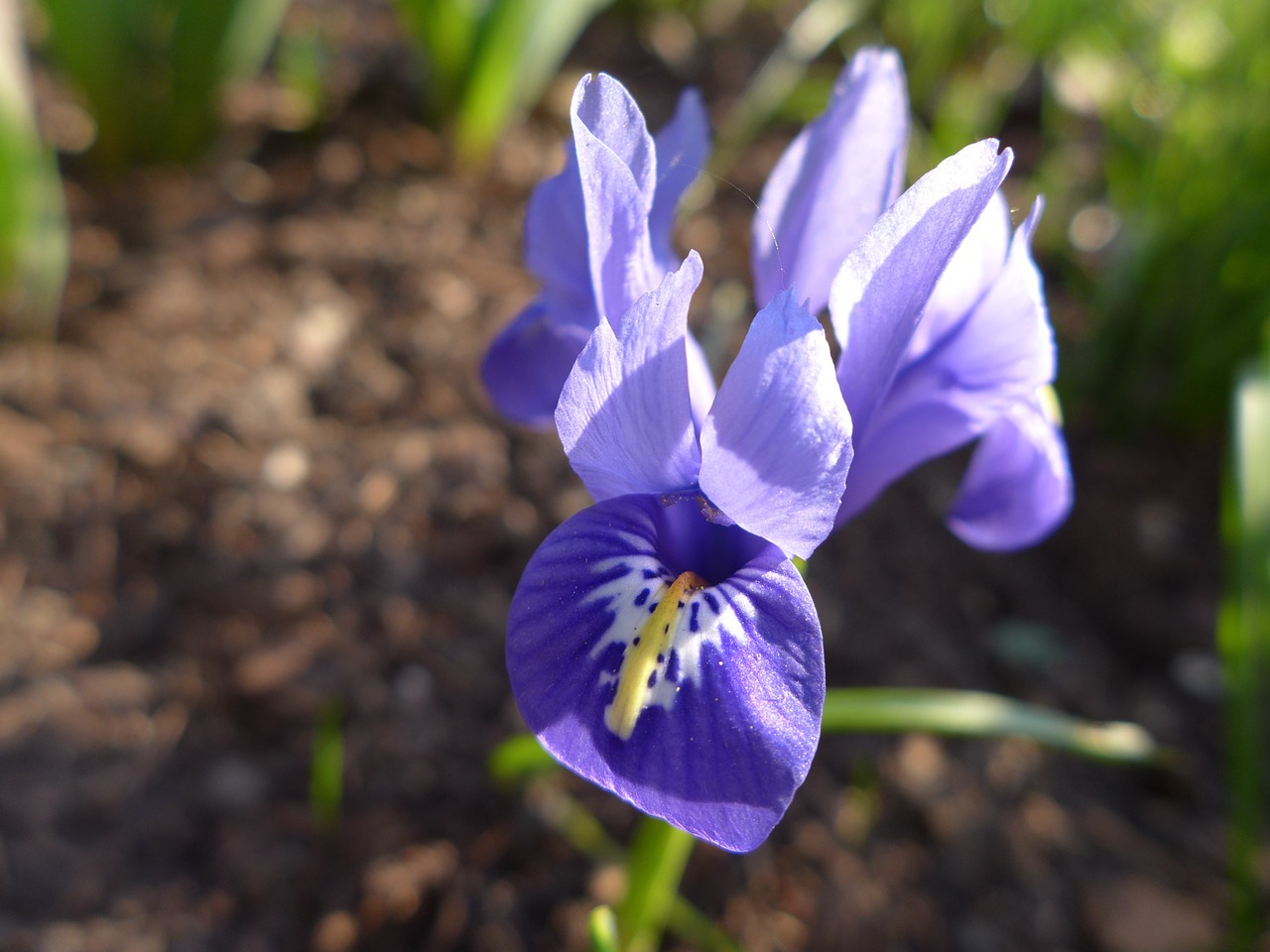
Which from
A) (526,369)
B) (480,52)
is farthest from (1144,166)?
(526,369)

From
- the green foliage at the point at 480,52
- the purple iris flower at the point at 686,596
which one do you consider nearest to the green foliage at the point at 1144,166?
the green foliage at the point at 480,52

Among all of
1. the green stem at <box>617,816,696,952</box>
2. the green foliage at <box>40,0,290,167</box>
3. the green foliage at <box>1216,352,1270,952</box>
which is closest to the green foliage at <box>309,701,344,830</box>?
the green stem at <box>617,816,696,952</box>

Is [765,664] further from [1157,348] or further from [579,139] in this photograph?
[1157,348]

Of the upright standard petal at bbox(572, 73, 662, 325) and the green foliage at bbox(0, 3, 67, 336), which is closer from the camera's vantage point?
the upright standard petal at bbox(572, 73, 662, 325)

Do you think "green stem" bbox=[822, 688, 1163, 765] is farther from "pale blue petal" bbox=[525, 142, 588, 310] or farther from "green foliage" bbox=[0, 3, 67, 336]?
"green foliage" bbox=[0, 3, 67, 336]

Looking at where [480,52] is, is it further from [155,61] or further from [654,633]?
[654,633]

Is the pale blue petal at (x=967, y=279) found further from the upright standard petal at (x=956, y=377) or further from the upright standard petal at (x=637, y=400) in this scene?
the upright standard petal at (x=637, y=400)

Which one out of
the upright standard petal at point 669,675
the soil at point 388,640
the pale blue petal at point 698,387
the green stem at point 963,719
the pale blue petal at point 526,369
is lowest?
the soil at point 388,640
